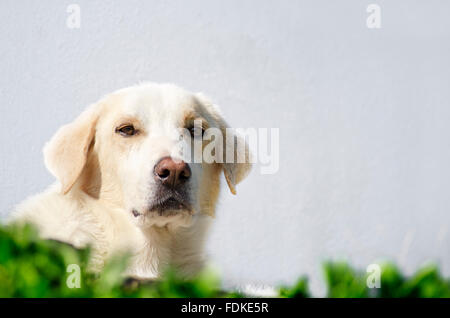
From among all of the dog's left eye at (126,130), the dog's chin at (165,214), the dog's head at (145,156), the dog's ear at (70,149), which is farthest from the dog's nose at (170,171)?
the dog's ear at (70,149)

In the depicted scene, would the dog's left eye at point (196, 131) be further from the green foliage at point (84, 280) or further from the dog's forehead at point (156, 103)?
the green foliage at point (84, 280)

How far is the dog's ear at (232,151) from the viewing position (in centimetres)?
331

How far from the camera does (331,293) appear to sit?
2.27 m

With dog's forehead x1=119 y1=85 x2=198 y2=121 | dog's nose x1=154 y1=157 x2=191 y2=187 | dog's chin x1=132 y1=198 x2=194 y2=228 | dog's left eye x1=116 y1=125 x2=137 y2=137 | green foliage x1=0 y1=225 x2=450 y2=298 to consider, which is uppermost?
dog's forehead x1=119 y1=85 x2=198 y2=121

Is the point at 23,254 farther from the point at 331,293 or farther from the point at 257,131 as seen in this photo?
the point at 257,131

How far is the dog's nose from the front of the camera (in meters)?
2.57

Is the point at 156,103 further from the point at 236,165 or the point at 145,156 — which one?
the point at 236,165

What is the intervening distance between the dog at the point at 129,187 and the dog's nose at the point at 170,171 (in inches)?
2.5

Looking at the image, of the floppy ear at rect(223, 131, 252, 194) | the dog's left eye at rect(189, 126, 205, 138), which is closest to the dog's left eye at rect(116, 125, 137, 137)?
the dog's left eye at rect(189, 126, 205, 138)

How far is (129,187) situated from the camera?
2.79m

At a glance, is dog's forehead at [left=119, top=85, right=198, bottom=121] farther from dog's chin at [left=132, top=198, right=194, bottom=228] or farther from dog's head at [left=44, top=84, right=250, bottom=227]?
dog's chin at [left=132, top=198, right=194, bottom=228]

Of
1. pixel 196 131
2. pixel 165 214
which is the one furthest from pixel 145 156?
pixel 196 131

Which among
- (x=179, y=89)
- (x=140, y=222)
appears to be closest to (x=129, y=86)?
(x=179, y=89)
